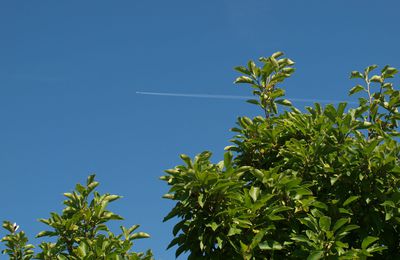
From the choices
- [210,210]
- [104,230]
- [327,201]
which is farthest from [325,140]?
[104,230]

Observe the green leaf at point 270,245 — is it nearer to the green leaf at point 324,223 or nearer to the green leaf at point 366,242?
the green leaf at point 324,223

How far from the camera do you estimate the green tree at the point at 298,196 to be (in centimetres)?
739

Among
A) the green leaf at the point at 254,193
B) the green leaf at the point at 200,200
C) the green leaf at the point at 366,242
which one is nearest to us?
the green leaf at the point at 366,242

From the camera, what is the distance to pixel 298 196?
7734 mm

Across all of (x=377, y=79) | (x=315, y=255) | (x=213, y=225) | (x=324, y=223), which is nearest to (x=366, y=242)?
Answer: (x=324, y=223)

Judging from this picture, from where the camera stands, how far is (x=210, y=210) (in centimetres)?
775

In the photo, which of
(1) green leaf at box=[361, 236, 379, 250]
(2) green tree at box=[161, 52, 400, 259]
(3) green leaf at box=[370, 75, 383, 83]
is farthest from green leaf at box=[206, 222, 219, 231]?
(3) green leaf at box=[370, 75, 383, 83]

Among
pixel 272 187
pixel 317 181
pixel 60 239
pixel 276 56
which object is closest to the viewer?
pixel 272 187

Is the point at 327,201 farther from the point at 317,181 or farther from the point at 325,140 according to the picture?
the point at 325,140

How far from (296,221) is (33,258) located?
450 cm

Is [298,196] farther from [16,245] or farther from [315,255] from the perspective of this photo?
[16,245]

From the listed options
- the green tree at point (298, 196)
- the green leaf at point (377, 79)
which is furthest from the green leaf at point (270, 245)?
the green leaf at point (377, 79)

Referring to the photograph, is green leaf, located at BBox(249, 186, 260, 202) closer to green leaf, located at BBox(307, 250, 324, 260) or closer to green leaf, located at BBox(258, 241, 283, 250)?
green leaf, located at BBox(258, 241, 283, 250)

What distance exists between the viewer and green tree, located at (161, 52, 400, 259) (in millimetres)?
7387
